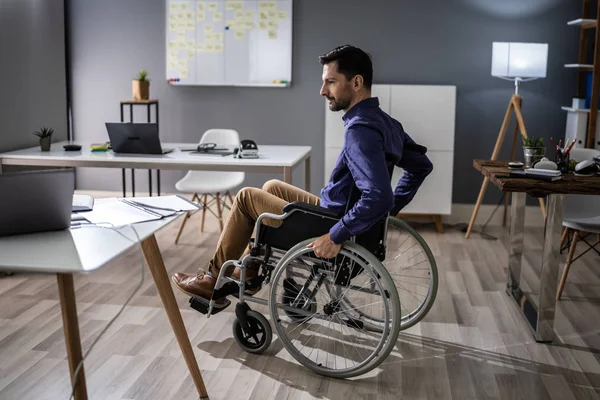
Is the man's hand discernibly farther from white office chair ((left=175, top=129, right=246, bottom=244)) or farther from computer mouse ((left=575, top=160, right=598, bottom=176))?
white office chair ((left=175, top=129, right=246, bottom=244))

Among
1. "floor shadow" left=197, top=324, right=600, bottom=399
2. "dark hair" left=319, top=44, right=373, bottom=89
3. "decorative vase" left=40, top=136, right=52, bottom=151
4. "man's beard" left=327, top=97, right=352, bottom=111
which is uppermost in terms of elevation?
"dark hair" left=319, top=44, right=373, bottom=89

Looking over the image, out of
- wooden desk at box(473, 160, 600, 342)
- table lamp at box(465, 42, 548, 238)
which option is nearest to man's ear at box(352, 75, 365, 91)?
wooden desk at box(473, 160, 600, 342)

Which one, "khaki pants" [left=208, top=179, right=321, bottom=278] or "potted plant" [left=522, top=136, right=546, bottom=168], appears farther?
"potted plant" [left=522, top=136, right=546, bottom=168]

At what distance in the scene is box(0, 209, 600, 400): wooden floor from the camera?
112 inches

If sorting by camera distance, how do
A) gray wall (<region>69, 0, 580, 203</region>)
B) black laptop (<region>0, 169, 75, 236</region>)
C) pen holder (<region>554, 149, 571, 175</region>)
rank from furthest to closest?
1. gray wall (<region>69, 0, 580, 203</region>)
2. pen holder (<region>554, 149, 571, 175</region>)
3. black laptop (<region>0, 169, 75, 236</region>)

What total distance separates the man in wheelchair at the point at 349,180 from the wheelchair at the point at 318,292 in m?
0.06

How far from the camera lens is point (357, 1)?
6.12m

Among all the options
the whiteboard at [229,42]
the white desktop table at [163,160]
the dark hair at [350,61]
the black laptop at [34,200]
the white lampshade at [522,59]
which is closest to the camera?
the black laptop at [34,200]

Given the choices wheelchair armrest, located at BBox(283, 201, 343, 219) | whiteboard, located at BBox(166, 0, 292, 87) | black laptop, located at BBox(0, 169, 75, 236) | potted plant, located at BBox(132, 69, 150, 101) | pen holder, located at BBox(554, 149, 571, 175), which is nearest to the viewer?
black laptop, located at BBox(0, 169, 75, 236)

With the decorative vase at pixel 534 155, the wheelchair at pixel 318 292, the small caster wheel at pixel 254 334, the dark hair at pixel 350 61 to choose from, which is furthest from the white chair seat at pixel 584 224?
the small caster wheel at pixel 254 334

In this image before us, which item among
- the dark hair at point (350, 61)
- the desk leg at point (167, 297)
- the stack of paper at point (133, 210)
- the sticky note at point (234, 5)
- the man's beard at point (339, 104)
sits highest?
the sticky note at point (234, 5)

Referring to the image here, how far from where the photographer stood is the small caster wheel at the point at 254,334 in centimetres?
314

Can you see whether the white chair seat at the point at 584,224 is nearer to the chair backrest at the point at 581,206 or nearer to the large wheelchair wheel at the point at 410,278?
the chair backrest at the point at 581,206

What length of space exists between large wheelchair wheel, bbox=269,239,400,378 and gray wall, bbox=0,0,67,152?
2473 mm
